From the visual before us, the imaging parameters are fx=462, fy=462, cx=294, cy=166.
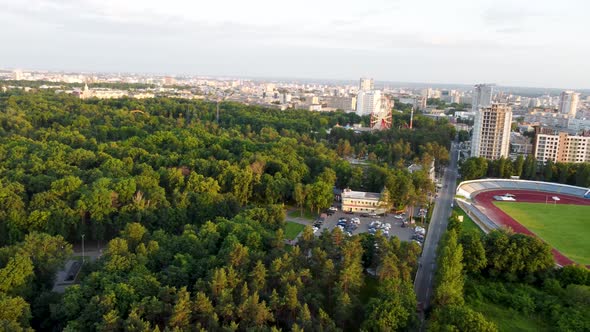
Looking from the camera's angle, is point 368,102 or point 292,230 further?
point 368,102

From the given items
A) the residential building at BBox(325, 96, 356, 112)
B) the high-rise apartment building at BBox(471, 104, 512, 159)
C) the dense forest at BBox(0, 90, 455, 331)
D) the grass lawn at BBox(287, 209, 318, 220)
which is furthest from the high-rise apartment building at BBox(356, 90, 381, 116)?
the grass lawn at BBox(287, 209, 318, 220)

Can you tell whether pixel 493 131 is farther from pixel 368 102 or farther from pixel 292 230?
→ pixel 368 102

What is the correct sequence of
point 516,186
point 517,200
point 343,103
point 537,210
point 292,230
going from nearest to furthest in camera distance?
point 292,230 → point 537,210 → point 517,200 → point 516,186 → point 343,103

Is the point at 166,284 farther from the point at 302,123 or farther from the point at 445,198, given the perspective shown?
the point at 302,123

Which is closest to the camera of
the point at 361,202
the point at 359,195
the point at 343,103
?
the point at 361,202

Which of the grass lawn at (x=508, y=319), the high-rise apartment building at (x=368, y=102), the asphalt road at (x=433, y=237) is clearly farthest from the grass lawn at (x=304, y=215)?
the high-rise apartment building at (x=368, y=102)

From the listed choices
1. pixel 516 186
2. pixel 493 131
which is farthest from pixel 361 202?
pixel 493 131

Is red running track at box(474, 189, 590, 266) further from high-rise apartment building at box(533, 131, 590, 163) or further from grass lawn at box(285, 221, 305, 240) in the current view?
grass lawn at box(285, 221, 305, 240)
